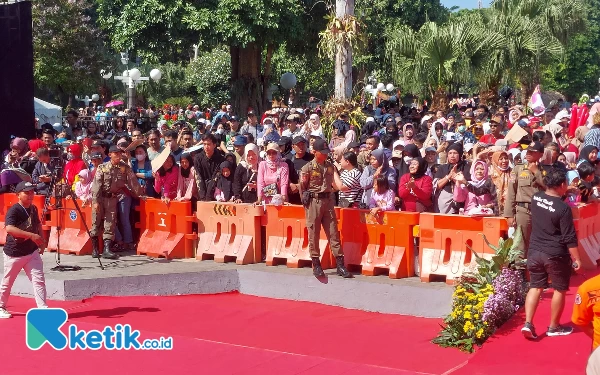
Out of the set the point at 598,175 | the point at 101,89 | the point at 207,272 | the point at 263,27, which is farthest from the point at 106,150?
the point at 101,89

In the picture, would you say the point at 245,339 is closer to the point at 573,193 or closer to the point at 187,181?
the point at 187,181

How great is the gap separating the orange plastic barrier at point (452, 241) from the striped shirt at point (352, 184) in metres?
1.22

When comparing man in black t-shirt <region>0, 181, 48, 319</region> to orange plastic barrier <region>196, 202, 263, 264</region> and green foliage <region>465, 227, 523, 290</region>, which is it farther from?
green foliage <region>465, 227, 523, 290</region>

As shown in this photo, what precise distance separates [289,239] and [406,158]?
2.06m

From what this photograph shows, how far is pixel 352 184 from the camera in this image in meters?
12.6

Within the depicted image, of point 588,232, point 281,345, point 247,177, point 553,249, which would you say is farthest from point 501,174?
point 281,345

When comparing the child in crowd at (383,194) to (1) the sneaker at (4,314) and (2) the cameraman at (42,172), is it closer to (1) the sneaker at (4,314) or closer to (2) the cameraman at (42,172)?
(1) the sneaker at (4,314)

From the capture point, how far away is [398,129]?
1791 cm

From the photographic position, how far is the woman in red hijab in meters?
14.7

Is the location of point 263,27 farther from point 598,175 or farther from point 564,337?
point 564,337

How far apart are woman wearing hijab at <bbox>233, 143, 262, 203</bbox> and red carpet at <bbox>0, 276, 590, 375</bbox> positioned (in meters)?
1.89

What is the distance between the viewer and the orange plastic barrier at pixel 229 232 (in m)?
13.2

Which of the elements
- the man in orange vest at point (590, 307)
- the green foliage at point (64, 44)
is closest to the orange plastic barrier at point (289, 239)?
the man in orange vest at point (590, 307)

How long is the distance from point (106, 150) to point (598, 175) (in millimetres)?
7875
